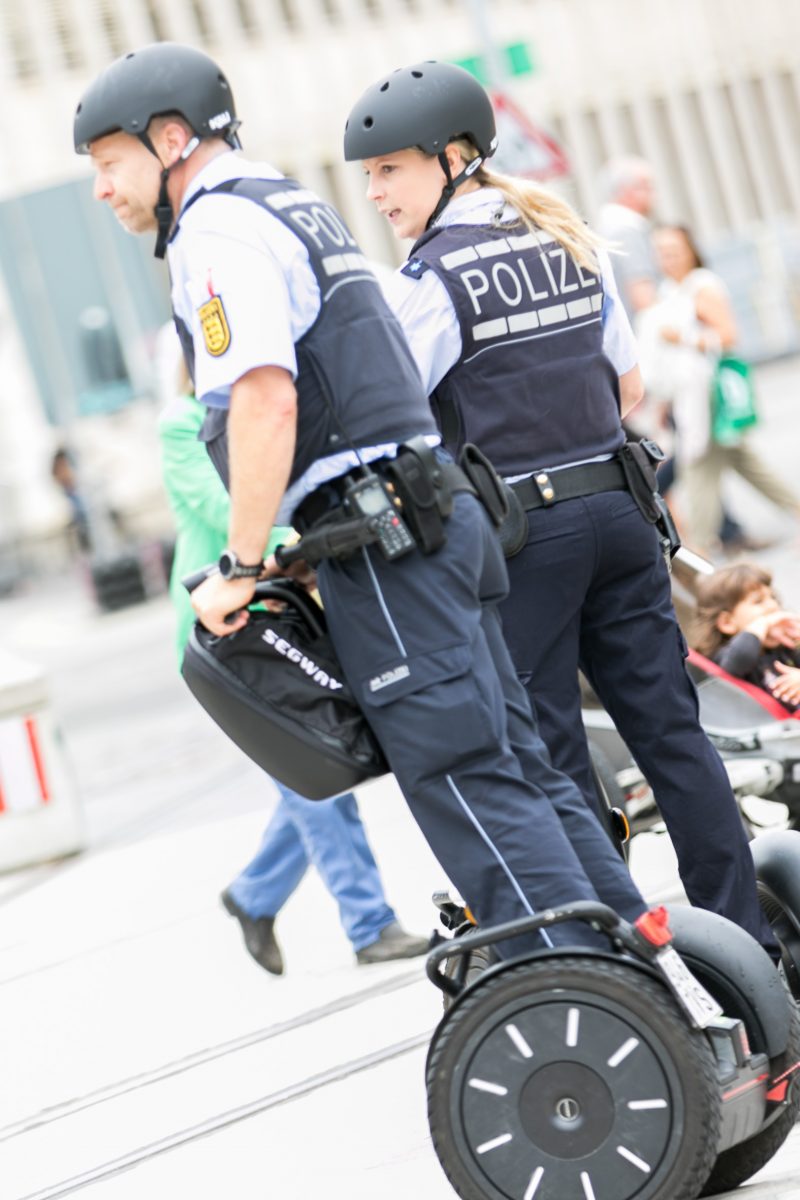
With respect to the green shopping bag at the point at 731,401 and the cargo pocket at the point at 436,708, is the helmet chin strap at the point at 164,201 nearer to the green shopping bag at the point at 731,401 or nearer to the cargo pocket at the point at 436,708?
the cargo pocket at the point at 436,708

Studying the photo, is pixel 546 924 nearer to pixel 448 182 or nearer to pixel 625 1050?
pixel 625 1050

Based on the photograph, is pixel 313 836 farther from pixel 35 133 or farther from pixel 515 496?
pixel 35 133

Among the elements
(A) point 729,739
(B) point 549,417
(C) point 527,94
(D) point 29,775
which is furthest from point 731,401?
(C) point 527,94

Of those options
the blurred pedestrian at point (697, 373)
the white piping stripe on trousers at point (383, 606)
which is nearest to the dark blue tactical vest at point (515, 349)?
the white piping stripe on trousers at point (383, 606)

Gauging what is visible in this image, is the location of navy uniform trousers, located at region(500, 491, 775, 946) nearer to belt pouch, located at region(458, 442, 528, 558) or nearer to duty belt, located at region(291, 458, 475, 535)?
belt pouch, located at region(458, 442, 528, 558)

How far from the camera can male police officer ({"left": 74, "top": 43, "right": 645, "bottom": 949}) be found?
3.29 meters

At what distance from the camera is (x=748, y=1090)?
335 centimetres

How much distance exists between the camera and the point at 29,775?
26.4 feet

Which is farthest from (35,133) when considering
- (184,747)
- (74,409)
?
(184,747)

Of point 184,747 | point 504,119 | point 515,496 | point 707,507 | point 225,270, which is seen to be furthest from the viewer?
point 504,119

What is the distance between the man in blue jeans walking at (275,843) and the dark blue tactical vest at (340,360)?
84.6 inches

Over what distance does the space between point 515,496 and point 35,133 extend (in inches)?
1300

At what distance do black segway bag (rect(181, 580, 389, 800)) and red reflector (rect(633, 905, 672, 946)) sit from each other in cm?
49

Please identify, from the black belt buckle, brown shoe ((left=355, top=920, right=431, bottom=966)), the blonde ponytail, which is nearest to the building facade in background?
brown shoe ((left=355, top=920, right=431, bottom=966))
